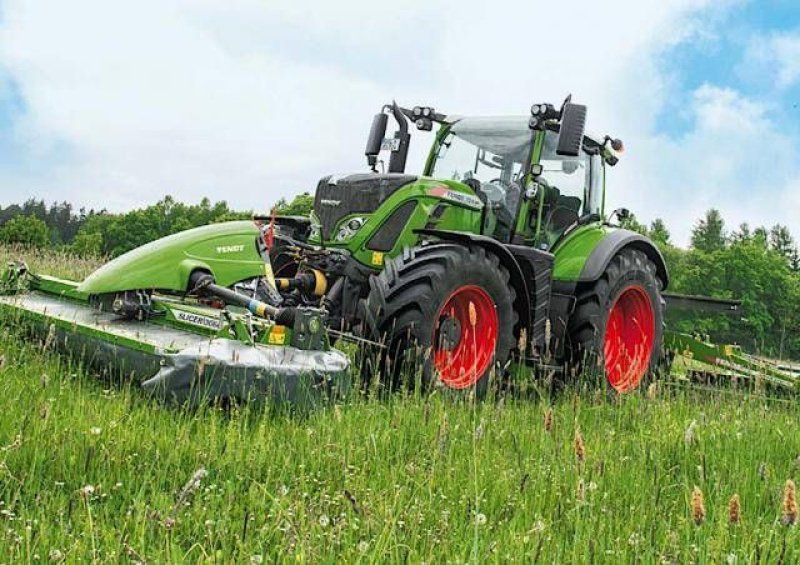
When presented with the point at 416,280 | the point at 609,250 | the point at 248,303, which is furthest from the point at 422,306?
the point at 609,250

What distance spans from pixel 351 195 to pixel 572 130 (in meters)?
1.83

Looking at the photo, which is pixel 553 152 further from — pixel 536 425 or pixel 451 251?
pixel 536 425

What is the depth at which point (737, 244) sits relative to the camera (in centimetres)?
5891

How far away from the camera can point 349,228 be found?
22.3ft

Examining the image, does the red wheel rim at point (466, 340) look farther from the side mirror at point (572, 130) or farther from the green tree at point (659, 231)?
the green tree at point (659, 231)

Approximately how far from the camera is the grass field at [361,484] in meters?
2.64

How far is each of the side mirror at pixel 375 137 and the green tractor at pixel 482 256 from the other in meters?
0.02

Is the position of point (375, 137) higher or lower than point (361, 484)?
higher

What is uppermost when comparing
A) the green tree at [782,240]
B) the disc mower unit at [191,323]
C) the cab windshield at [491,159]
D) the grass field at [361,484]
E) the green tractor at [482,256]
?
the green tree at [782,240]

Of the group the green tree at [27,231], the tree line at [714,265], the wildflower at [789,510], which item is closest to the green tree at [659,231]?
the tree line at [714,265]

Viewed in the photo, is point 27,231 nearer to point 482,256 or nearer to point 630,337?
point 630,337

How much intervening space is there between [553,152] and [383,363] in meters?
2.94

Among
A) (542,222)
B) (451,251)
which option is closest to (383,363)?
(451,251)

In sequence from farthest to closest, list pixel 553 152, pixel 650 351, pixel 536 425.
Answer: pixel 650 351 → pixel 553 152 → pixel 536 425
